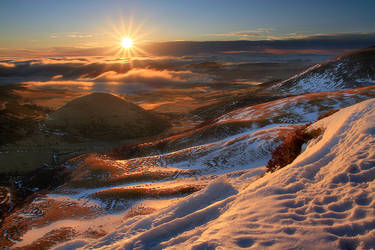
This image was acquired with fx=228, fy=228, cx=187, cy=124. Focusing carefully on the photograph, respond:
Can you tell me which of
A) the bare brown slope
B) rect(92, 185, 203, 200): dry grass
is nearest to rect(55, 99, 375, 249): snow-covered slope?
rect(92, 185, 203, 200): dry grass

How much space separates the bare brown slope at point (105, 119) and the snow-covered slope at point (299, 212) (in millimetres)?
48781

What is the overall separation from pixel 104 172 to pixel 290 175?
22.1 meters

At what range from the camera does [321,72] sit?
276ft

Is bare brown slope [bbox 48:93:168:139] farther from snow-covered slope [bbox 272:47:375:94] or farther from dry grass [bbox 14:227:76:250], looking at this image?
snow-covered slope [bbox 272:47:375:94]

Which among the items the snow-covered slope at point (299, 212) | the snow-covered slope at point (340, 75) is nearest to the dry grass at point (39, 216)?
the snow-covered slope at point (299, 212)

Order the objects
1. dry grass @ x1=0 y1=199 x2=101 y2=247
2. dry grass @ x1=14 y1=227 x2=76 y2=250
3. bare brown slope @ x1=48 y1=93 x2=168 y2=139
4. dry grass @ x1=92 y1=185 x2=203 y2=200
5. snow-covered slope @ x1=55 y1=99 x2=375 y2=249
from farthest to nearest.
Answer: bare brown slope @ x1=48 y1=93 x2=168 y2=139 → dry grass @ x1=92 y1=185 x2=203 y2=200 → dry grass @ x1=0 y1=199 x2=101 y2=247 → dry grass @ x1=14 y1=227 x2=76 y2=250 → snow-covered slope @ x1=55 y1=99 x2=375 y2=249

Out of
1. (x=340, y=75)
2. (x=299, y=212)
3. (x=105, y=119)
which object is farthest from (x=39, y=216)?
(x=340, y=75)

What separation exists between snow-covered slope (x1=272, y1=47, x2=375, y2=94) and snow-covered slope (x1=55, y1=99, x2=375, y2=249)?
3019 inches

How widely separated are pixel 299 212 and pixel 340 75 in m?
88.5

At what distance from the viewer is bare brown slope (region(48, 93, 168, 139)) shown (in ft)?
181

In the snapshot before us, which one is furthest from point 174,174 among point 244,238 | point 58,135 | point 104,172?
point 58,135

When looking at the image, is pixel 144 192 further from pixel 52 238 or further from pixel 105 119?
pixel 105 119

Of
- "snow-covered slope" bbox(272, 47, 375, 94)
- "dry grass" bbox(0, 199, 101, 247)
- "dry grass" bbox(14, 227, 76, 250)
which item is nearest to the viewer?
"dry grass" bbox(14, 227, 76, 250)

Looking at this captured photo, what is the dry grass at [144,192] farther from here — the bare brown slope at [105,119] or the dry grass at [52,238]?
the bare brown slope at [105,119]
